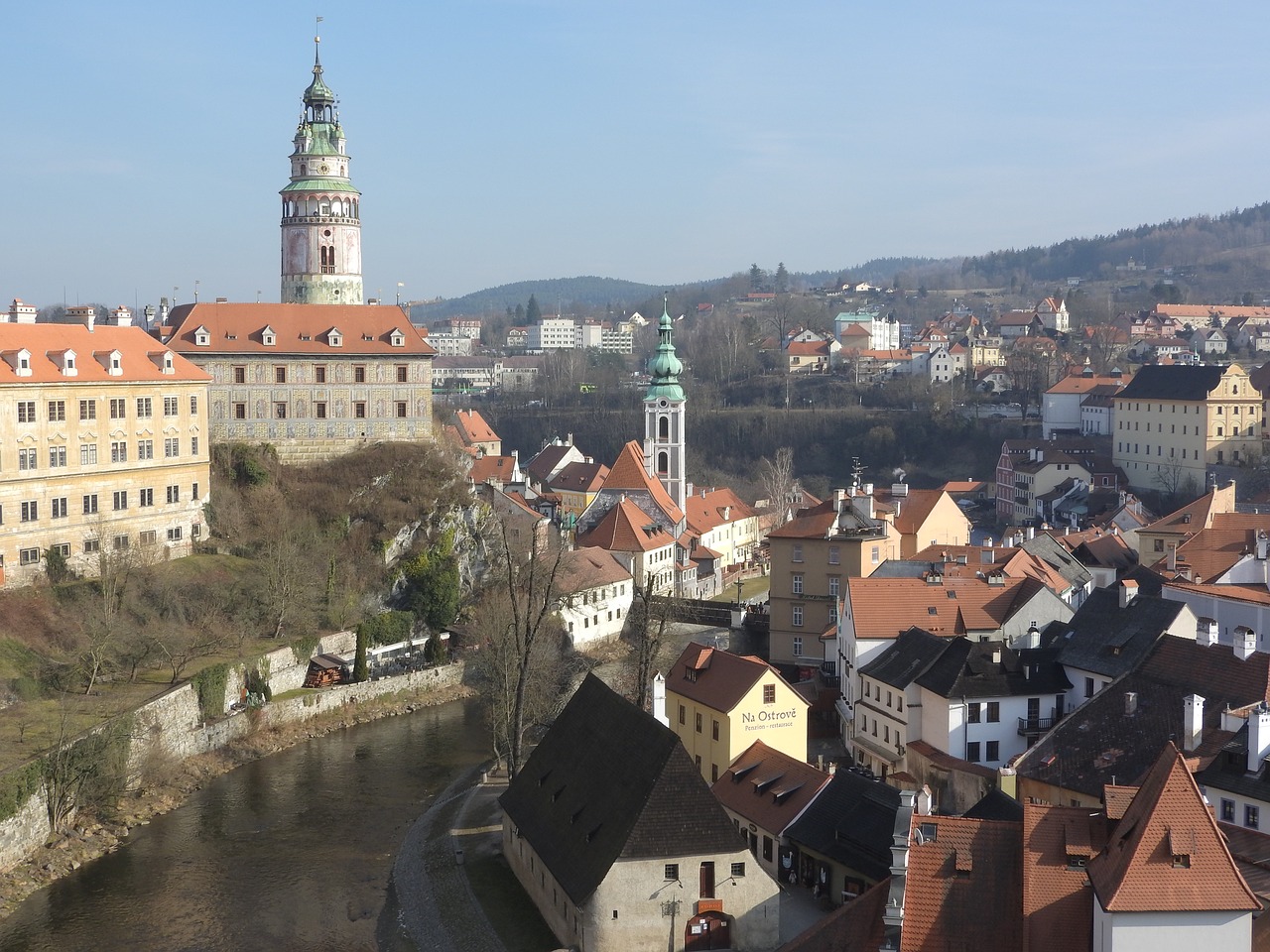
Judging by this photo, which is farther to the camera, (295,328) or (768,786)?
(295,328)

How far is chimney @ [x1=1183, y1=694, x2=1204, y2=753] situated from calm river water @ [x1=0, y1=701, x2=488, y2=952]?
13.6m

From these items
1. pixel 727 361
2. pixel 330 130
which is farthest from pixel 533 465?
pixel 727 361

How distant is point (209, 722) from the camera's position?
36000 millimetres

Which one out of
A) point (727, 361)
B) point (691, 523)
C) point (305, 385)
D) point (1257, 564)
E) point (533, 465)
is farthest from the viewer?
point (727, 361)

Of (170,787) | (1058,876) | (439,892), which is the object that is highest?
(1058,876)

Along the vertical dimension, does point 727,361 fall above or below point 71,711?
above

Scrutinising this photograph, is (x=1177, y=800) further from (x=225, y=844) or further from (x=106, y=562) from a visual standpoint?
(x=106, y=562)

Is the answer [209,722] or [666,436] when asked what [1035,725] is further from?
[666,436]

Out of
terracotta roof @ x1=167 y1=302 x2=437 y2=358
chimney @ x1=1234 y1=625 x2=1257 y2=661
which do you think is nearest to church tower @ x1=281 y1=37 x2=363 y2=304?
terracotta roof @ x1=167 y1=302 x2=437 y2=358

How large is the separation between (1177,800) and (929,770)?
13.8 meters

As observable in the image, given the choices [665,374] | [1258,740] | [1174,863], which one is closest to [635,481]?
[665,374]

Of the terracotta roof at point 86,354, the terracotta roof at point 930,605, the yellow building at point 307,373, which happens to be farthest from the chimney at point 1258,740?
the yellow building at point 307,373

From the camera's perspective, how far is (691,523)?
216ft

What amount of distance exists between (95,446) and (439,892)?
21239 mm
